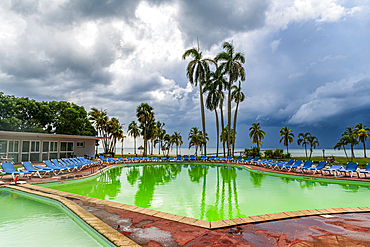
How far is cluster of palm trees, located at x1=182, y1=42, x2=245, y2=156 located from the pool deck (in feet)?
71.9

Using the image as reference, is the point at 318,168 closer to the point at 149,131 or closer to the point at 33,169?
the point at 33,169

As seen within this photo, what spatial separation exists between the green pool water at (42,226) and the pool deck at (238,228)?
281 mm

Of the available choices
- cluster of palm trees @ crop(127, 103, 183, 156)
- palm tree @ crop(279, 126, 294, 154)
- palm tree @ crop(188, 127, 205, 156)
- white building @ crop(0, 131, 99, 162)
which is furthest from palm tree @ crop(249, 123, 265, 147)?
white building @ crop(0, 131, 99, 162)

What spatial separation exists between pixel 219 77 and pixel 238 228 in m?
25.8

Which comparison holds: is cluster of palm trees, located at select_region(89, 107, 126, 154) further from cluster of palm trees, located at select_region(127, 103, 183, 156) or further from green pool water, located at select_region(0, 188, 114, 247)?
green pool water, located at select_region(0, 188, 114, 247)

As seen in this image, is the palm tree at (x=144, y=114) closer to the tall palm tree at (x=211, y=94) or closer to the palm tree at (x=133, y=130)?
the palm tree at (x=133, y=130)

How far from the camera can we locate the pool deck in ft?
11.8

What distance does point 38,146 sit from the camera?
1986 cm

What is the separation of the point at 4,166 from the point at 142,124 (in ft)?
84.0

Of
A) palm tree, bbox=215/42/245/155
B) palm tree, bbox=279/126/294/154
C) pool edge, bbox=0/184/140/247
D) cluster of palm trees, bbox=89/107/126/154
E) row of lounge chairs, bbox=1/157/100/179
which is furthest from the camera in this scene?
palm tree, bbox=279/126/294/154

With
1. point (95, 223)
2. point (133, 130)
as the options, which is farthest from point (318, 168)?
point (133, 130)

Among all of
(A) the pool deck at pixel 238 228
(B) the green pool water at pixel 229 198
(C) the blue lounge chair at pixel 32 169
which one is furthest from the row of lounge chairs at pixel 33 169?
(A) the pool deck at pixel 238 228

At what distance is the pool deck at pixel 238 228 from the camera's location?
360 cm

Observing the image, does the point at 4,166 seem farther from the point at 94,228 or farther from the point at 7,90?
the point at 7,90
